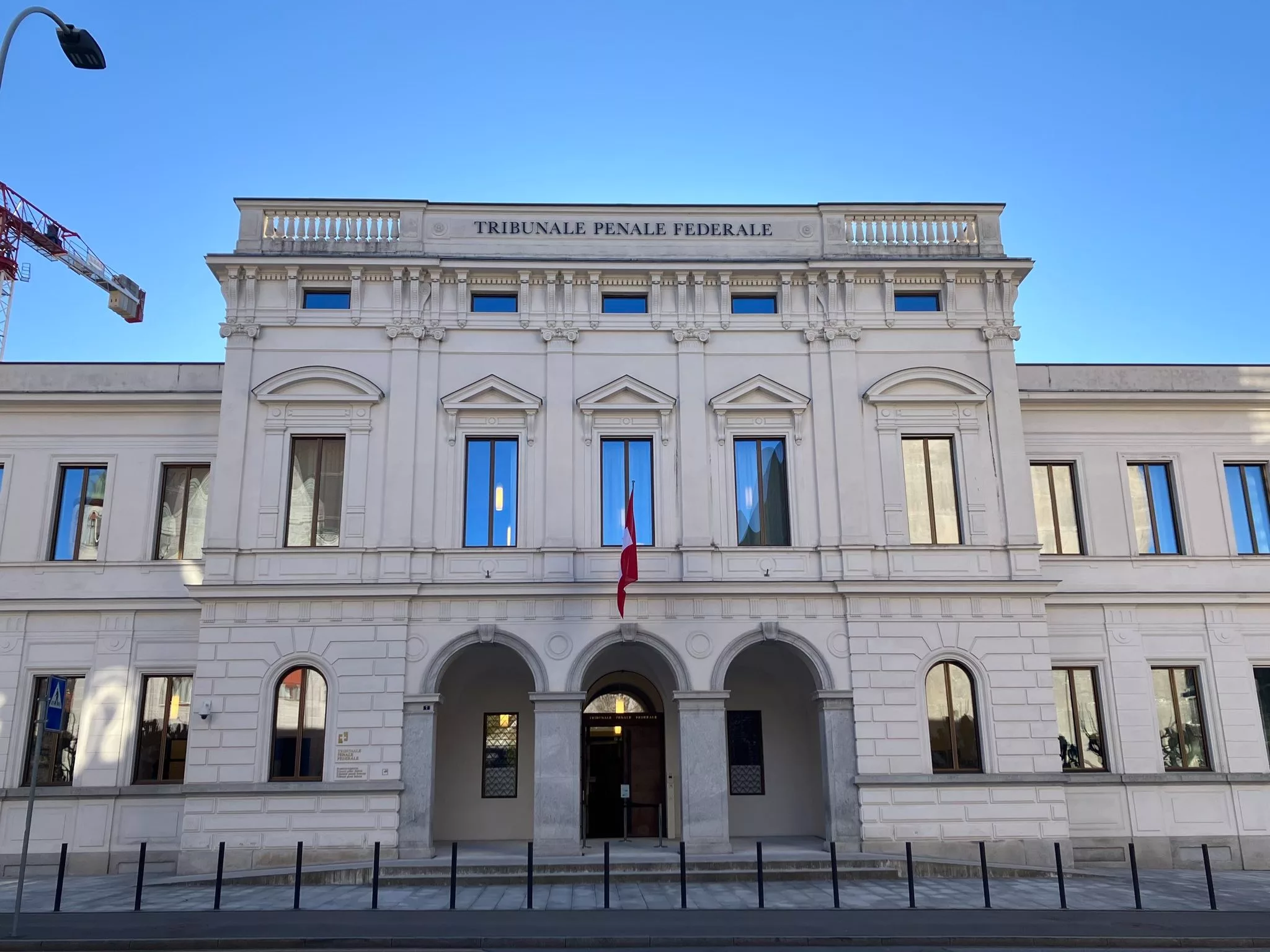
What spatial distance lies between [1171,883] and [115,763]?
2185 cm

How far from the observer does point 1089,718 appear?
2295cm

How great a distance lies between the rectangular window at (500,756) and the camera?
77.0ft

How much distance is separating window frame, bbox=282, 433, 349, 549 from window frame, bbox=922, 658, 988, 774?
42.5 feet

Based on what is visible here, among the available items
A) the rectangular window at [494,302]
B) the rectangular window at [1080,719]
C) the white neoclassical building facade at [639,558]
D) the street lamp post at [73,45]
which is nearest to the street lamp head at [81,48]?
the street lamp post at [73,45]

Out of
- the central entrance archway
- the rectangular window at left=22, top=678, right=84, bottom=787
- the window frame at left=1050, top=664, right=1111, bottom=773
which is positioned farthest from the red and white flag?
the rectangular window at left=22, top=678, right=84, bottom=787

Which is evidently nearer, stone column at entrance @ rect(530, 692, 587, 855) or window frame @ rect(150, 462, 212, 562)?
stone column at entrance @ rect(530, 692, 587, 855)

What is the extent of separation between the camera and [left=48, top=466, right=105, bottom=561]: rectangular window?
23.5 m

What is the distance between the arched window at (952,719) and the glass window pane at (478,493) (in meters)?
10.1

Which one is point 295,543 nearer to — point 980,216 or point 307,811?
point 307,811

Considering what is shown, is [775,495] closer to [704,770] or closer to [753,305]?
[753,305]

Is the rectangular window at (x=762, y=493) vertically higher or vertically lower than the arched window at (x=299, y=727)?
higher

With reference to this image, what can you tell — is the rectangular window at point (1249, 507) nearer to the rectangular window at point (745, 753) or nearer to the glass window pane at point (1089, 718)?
the glass window pane at point (1089, 718)

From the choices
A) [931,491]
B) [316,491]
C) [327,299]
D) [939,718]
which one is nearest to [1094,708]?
[939,718]

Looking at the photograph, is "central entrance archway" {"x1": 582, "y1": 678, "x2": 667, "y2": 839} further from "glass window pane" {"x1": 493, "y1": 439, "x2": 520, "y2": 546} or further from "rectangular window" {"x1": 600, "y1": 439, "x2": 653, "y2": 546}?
"glass window pane" {"x1": 493, "y1": 439, "x2": 520, "y2": 546}
